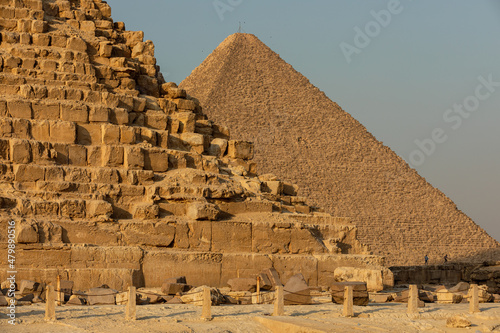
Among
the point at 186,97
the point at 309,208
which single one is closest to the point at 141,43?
the point at 186,97

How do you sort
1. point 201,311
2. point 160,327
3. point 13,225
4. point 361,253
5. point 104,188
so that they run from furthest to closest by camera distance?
point 361,253
point 104,188
point 13,225
point 201,311
point 160,327

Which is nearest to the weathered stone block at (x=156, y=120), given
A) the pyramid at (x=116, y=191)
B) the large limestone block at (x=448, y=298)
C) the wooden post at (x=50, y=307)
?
the pyramid at (x=116, y=191)

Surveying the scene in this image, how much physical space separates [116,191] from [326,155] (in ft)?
356

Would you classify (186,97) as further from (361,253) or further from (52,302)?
(52,302)

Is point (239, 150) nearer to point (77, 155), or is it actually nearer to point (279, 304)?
point (77, 155)

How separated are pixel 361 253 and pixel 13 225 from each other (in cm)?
611

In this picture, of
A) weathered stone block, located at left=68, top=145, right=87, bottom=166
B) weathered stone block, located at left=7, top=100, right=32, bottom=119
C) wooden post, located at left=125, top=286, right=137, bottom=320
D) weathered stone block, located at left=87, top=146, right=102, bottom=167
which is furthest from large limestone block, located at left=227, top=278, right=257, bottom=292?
weathered stone block, located at left=7, top=100, right=32, bottom=119

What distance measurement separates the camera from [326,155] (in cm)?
12444

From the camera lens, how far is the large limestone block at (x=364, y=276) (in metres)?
17.0

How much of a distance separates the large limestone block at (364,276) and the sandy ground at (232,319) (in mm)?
1460

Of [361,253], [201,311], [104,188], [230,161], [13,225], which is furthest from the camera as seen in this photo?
[230,161]

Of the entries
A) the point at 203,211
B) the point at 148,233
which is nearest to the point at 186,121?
the point at 203,211

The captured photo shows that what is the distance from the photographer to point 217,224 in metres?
16.6

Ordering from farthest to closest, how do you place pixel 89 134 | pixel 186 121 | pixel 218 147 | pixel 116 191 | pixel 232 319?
pixel 218 147, pixel 186 121, pixel 89 134, pixel 116 191, pixel 232 319
